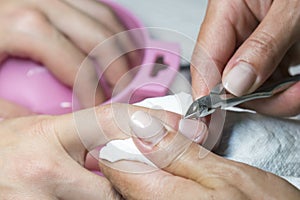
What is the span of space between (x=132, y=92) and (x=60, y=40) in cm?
18

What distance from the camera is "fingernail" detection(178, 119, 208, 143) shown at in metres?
0.50

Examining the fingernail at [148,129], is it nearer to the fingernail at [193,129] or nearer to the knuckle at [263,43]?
the fingernail at [193,129]

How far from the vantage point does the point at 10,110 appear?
0.81 meters

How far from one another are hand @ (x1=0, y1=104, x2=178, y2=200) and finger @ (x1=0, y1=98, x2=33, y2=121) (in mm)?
220

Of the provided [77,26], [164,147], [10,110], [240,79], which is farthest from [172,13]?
[164,147]

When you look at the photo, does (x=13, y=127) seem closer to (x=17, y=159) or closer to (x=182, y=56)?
(x=17, y=159)

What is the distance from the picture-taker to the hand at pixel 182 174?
0.45m

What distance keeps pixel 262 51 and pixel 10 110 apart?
42 centimetres

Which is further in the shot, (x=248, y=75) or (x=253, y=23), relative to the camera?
(x=253, y=23)

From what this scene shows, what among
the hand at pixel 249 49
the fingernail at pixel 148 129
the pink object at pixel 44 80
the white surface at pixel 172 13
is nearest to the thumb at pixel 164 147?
the fingernail at pixel 148 129

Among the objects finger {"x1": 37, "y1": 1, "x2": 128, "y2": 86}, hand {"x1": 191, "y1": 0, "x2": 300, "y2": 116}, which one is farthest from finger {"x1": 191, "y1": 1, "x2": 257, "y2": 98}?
finger {"x1": 37, "y1": 1, "x2": 128, "y2": 86}

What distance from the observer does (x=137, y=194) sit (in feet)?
1.52

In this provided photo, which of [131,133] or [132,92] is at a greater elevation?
[131,133]

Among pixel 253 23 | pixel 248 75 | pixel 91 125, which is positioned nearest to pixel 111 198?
pixel 91 125
